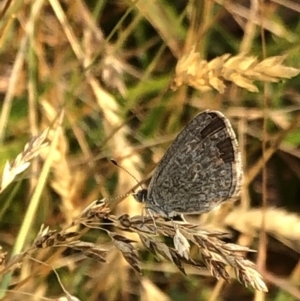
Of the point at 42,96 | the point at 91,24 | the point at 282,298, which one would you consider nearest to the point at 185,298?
the point at 282,298

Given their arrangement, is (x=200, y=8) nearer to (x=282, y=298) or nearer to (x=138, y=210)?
(x=138, y=210)

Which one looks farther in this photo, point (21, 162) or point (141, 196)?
point (141, 196)

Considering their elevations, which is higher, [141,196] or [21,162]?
[21,162]

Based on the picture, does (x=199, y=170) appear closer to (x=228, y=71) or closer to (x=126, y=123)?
(x=228, y=71)

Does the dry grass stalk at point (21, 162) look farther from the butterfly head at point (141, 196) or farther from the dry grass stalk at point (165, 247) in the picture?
the butterfly head at point (141, 196)

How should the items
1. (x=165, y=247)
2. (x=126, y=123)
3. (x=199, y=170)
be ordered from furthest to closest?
(x=126, y=123), (x=199, y=170), (x=165, y=247)

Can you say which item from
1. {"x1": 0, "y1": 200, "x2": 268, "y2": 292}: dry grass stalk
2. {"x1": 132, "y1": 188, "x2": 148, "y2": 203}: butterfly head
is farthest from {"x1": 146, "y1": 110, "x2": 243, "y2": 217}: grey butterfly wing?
{"x1": 0, "y1": 200, "x2": 268, "y2": 292}: dry grass stalk

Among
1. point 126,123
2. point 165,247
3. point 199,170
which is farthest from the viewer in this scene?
→ point 126,123

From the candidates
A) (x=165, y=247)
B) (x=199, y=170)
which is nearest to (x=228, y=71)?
(x=199, y=170)
